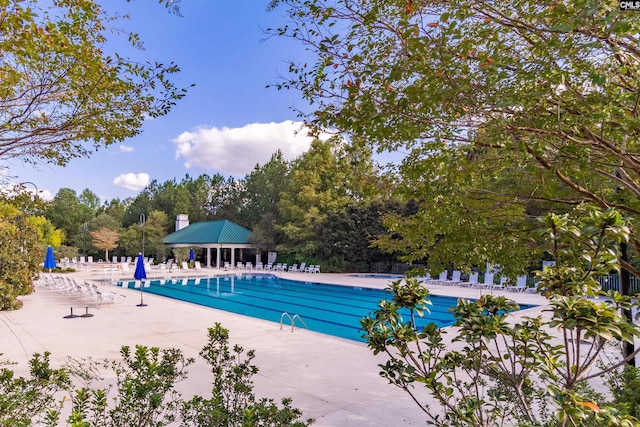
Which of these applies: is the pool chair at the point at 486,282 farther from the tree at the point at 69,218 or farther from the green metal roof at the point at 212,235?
the tree at the point at 69,218

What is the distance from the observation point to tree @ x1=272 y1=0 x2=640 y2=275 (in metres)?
2.76

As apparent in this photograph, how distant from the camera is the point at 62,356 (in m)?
7.42

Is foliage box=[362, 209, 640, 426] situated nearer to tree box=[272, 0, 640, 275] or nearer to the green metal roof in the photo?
tree box=[272, 0, 640, 275]

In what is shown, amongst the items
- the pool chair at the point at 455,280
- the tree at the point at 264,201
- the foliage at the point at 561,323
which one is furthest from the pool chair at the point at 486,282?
the foliage at the point at 561,323

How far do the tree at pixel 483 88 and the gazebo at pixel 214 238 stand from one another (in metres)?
33.4

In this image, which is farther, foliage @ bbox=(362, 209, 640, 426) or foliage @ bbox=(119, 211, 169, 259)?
foliage @ bbox=(119, 211, 169, 259)

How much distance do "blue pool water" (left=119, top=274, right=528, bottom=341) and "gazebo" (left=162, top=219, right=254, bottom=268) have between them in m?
9.39

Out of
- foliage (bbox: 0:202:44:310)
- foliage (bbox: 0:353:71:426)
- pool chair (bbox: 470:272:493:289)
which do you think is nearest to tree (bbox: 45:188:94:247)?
foliage (bbox: 0:202:44:310)

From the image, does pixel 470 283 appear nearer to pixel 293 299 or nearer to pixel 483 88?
pixel 293 299

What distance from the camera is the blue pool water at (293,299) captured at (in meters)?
14.2

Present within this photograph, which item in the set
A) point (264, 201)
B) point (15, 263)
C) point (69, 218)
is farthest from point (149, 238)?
point (15, 263)

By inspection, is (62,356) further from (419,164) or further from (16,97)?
(419,164)

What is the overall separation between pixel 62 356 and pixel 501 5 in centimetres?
904

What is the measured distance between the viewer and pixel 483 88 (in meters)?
2.94
